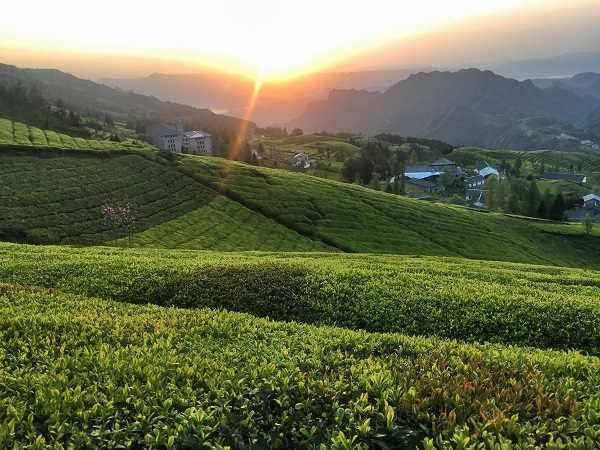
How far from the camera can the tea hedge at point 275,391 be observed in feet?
20.2

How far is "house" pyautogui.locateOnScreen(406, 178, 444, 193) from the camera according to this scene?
589 feet

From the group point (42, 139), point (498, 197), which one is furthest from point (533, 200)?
point (42, 139)

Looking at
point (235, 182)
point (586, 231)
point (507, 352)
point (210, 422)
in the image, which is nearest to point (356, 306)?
point (507, 352)

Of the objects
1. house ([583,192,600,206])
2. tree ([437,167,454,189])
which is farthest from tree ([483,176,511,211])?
tree ([437,167,454,189])

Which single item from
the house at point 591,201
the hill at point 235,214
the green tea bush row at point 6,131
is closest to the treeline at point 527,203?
the hill at point 235,214

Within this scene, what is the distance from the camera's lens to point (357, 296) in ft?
50.9

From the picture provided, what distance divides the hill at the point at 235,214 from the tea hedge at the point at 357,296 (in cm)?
4397

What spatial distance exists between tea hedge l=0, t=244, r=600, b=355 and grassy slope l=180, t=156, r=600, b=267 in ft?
158

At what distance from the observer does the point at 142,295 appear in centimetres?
1638

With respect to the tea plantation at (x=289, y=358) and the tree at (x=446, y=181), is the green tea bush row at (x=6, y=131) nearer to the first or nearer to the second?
the tea plantation at (x=289, y=358)

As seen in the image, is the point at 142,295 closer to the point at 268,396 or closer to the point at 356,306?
the point at 356,306

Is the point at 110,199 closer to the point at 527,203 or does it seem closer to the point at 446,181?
the point at 527,203

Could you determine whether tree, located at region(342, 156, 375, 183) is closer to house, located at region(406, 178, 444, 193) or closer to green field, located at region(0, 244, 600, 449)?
house, located at region(406, 178, 444, 193)

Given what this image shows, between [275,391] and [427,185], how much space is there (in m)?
185
